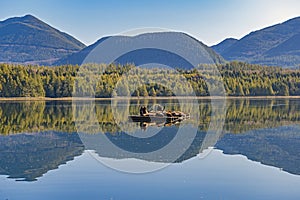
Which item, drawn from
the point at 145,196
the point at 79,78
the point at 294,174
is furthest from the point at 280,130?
the point at 79,78

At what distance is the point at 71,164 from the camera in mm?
21016

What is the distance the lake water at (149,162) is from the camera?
1597cm

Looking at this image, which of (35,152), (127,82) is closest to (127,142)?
(35,152)

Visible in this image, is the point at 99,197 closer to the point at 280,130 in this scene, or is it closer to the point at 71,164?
the point at 71,164

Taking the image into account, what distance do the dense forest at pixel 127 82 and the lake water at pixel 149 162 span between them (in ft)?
227

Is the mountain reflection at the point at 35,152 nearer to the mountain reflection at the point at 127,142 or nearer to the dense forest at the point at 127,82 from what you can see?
the mountain reflection at the point at 127,142

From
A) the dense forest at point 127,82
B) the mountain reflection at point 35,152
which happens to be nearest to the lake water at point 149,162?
the mountain reflection at point 35,152

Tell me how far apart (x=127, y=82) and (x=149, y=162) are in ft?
307

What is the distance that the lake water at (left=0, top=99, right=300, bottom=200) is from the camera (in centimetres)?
1597

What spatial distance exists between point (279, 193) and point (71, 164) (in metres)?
9.38

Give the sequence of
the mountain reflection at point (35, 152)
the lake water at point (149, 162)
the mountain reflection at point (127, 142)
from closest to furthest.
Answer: the lake water at point (149, 162), the mountain reflection at point (35, 152), the mountain reflection at point (127, 142)

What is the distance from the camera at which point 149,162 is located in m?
21.4

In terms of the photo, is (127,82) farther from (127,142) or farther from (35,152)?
(35,152)

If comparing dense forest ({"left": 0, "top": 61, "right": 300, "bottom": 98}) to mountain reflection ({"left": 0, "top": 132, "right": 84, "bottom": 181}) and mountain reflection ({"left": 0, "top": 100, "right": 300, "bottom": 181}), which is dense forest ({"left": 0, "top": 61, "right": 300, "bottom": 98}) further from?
mountain reflection ({"left": 0, "top": 132, "right": 84, "bottom": 181})
